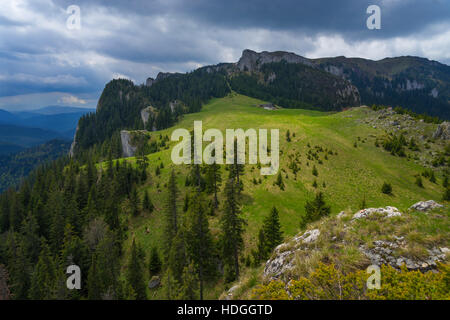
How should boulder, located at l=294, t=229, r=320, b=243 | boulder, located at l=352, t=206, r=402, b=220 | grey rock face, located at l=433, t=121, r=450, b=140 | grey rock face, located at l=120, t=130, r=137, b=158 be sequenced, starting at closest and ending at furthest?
boulder, located at l=294, t=229, r=320, b=243, boulder, located at l=352, t=206, r=402, b=220, grey rock face, located at l=433, t=121, r=450, b=140, grey rock face, located at l=120, t=130, r=137, b=158

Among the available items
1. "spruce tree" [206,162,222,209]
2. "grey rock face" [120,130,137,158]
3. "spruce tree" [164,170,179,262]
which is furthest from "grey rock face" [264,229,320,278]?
"grey rock face" [120,130,137,158]

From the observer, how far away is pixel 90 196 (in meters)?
53.1

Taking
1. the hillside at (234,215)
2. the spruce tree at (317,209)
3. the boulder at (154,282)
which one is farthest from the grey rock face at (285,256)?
the boulder at (154,282)

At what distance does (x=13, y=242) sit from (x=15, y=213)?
24.2 m

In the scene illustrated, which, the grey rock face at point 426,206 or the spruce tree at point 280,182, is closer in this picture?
the grey rock face at point 426,206

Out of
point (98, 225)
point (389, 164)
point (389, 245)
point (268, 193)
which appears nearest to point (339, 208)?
point (268, 193)

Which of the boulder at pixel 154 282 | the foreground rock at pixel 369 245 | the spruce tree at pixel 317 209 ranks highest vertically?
the foreground rock at pixel 369 245

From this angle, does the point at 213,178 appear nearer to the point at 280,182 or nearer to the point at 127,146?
the point at 280,182

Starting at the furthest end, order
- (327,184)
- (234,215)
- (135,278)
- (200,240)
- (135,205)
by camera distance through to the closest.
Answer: (135,205) < (327,184) < (200,240) < (135,278) < (234,215)

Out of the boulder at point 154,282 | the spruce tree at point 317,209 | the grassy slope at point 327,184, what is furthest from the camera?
the grassy slope at point 327,184

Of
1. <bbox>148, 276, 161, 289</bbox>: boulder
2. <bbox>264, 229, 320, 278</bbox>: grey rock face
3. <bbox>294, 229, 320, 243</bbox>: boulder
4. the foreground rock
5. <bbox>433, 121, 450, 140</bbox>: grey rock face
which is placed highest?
<bbox>433, 121, 450, 140</bbox>: grey rock face

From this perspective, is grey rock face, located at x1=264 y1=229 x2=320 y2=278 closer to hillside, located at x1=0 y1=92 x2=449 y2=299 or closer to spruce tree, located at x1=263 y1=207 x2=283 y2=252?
hillside, located at x1=0 y1=92 x2=449 y2=299

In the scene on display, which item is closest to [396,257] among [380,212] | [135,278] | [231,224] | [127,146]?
[380,212]

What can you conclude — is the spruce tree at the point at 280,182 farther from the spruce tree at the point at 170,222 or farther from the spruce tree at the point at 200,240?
the spruce tree at the point at 170,222
